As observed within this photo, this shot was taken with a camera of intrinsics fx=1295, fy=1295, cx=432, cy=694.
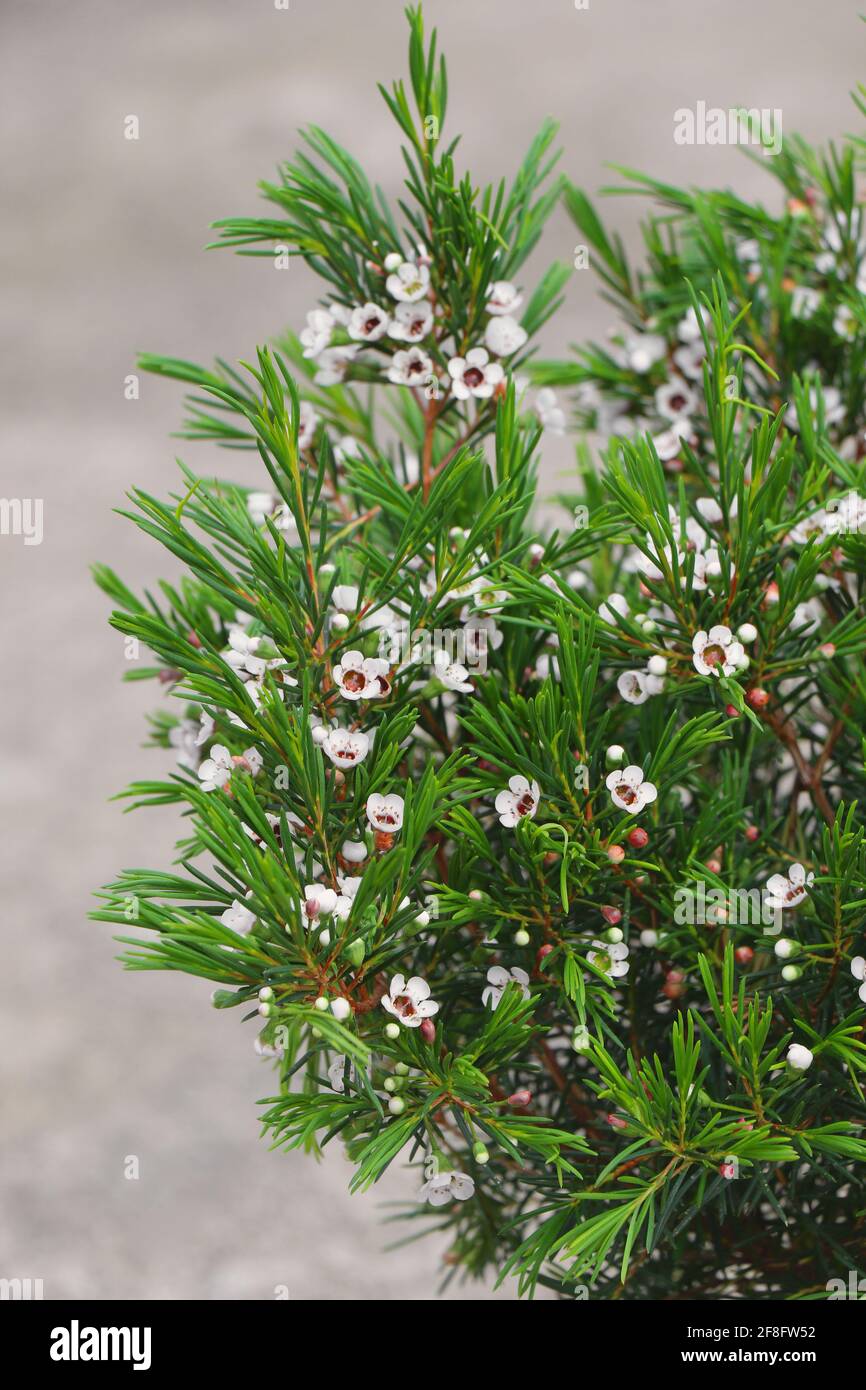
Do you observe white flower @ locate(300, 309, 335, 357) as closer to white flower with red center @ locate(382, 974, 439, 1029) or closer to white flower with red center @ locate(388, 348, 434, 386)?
white flower with red center @ locate(388, 348, 434, 386)

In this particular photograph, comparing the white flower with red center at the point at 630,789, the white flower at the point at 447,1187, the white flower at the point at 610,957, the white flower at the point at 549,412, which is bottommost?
the white flower at the point at 447,1187

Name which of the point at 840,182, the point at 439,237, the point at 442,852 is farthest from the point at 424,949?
the point at 840,182

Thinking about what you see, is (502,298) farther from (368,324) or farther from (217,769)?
(217,769)

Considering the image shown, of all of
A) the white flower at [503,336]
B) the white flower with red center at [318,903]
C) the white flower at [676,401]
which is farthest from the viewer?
the white flower at [676,401]

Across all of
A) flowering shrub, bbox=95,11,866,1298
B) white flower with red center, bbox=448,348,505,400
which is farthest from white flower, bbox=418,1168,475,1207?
white flower with red center, bbox=448,348,505,400

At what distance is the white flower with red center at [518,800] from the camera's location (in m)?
0.34

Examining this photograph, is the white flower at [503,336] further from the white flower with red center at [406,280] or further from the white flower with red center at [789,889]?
the white flower with red center at [789,889]

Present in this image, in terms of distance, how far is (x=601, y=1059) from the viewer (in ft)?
1.05

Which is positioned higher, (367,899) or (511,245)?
(511,245)

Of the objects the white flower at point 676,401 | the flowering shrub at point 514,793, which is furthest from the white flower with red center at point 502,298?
the white flower at point 676,401

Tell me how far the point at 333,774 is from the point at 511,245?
0.66ft

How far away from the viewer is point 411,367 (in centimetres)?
41

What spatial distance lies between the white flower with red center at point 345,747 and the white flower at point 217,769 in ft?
0.09
